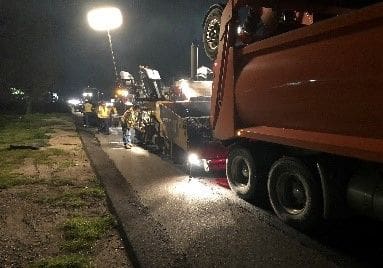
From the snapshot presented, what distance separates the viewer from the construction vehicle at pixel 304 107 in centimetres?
420

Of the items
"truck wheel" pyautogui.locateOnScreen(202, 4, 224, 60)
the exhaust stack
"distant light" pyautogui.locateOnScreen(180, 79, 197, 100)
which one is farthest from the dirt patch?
the exhaust stack

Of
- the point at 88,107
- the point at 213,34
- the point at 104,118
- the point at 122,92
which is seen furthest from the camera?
the point at 88,107

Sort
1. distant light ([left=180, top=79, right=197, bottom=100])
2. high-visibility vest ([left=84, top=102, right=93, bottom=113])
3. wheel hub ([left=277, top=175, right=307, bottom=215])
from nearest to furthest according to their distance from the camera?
wheel hub ([left=277, top=175, right=307, bottom=215]) < distant light ([left=180, top=79, right=197, bottom=100]) < high-visibility vest ([left=84, top=102, right=93, bottom=113])

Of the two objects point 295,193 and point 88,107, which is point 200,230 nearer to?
point 295,193

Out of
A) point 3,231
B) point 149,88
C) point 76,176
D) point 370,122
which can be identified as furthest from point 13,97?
point 370,122

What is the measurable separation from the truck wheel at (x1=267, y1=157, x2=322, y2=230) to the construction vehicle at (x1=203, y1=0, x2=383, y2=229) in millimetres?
15

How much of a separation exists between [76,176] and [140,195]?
2.41 meters

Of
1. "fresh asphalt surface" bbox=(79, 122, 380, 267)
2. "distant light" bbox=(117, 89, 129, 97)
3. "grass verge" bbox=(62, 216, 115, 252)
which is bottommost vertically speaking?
"fresh asphalt surface" bbox=(79, 122, 380, 267)

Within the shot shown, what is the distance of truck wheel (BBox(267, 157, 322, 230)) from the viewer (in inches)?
207

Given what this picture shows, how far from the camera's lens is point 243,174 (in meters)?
7.36

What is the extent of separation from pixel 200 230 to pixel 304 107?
7.32 feet

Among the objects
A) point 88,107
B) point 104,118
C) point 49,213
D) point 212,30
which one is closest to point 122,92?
point 104,118

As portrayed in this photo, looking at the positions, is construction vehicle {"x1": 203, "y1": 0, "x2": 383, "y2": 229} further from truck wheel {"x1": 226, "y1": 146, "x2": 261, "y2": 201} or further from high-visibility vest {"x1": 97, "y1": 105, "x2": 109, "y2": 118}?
high-visibility vest {"x1": 97, "y1": 105, "x2": 109, "y2": 118}

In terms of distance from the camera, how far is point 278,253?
470 cm
